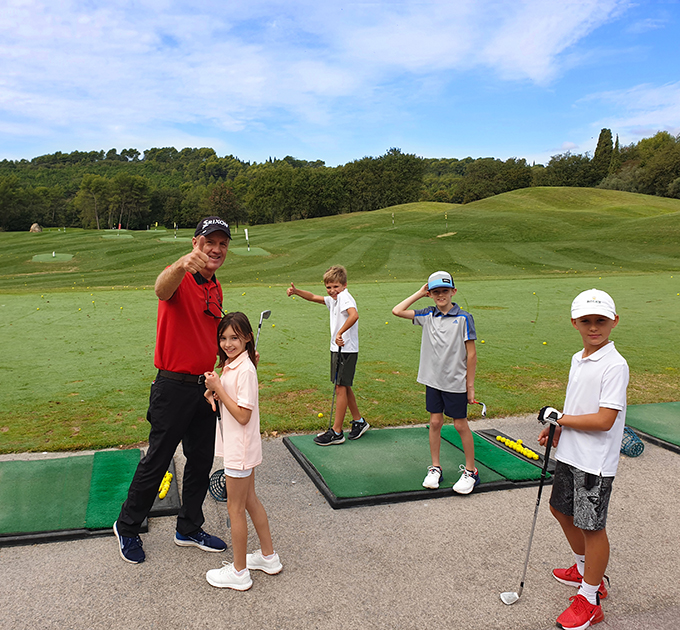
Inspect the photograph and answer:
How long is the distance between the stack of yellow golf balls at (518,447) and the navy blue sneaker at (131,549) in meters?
4.09

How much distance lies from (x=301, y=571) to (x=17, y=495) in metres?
2.79

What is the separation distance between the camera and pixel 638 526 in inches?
177

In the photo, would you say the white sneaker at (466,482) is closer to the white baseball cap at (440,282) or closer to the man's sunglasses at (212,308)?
the white baseball cap at (440,282)

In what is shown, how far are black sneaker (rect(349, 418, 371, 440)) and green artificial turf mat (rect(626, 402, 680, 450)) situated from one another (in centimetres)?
345

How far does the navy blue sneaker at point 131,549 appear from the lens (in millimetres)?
3793

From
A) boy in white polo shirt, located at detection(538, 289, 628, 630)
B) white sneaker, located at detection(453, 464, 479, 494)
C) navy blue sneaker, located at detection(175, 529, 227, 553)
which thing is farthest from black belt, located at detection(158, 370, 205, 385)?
white sneaker, located at detection(453, 464, 479, 494)

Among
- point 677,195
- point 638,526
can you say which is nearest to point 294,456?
point 638,526

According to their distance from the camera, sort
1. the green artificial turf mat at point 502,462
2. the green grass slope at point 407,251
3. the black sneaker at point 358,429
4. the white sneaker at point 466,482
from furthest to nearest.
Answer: the green grass slope at point 407,251 → the black sneaker at point 358,429 → the green artificial turf mat at point 502,462 → the white sneaker at point 466,482

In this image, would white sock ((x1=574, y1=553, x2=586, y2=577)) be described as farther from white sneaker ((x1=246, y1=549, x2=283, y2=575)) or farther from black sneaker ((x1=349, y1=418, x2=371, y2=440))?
black sneaker ((x1=349, y1=418, x2=371, y2=440))

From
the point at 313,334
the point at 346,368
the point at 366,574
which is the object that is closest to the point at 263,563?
the point at 366,574

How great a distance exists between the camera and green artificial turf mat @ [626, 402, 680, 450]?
21.0ft

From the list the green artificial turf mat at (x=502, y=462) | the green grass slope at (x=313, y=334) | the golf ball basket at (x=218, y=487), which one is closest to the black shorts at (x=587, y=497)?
the green artificial turf mat at (x=502, y=462)

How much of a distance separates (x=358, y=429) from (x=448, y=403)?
1680 millimetres

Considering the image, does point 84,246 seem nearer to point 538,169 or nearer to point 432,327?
point 432,327
